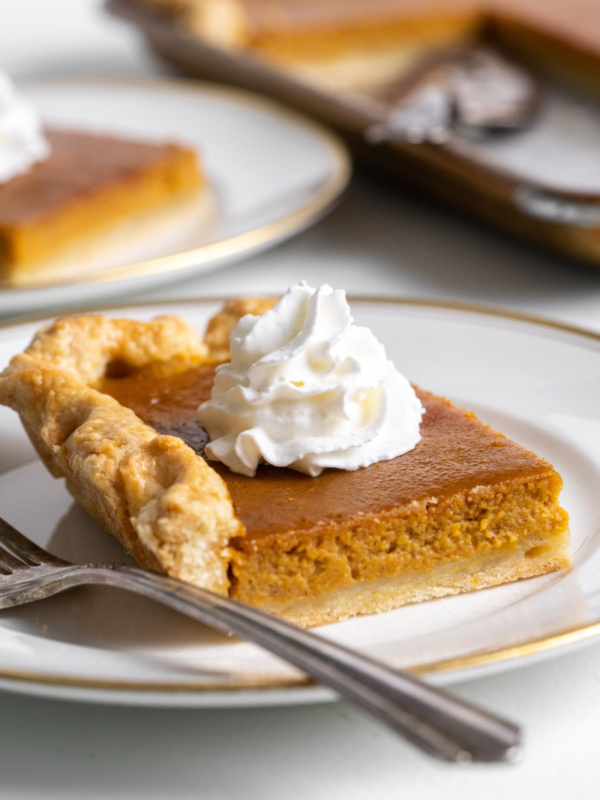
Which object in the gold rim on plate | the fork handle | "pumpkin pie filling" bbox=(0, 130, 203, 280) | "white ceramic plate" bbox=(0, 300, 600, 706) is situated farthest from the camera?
"pumpkin pie filling" bbox=(0, 130, 203, 280)

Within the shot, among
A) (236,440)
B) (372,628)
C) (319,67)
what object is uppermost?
(236,440)

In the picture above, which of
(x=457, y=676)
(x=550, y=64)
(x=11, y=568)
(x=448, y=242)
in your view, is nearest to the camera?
(x=457, y=676)

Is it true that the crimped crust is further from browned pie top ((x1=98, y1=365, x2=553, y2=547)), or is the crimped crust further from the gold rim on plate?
the gold rim on plate

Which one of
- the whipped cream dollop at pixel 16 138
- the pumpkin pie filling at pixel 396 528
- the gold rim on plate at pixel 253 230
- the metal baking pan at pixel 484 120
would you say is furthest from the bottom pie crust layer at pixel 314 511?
the whipped cream dollop at pixel 16 138

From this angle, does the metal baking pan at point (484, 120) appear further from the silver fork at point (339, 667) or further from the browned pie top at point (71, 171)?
the silver fork at point (339, 667)

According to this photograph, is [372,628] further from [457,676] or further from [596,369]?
[596,369]

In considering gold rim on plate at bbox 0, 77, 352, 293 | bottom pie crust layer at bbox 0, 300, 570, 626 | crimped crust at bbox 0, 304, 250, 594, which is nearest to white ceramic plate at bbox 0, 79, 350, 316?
gold rim on plate at bbox 0, 77, 352, 293

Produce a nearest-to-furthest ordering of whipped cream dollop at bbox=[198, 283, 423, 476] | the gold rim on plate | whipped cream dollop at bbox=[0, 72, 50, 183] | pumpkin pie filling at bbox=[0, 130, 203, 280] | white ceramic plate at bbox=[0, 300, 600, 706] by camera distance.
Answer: white ceramic plate at bbox=[0, 300, 600, 706]
whipped cream dollop at bbox=[198, 283, 423, 476]
the gold rim on plate
pumpkin pie filling at bbox=[0, 130, 203, 280]
whipped cream dollop at bbox=[0, 72, 50, 183]

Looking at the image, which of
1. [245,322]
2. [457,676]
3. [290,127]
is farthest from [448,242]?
[457,676]
